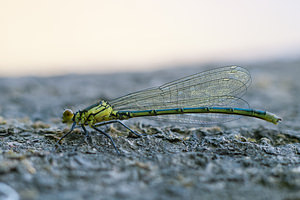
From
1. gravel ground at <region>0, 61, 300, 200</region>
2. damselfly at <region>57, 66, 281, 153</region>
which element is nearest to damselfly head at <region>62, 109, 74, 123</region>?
damselfly at <region>57, 66, 281, 153</region>

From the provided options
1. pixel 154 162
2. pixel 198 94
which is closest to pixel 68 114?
pixel 154 162

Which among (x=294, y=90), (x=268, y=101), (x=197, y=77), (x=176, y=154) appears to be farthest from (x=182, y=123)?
(x=294, y=90)

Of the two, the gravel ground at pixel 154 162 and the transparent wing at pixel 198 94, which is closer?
the gravel ground at pixel 154 162

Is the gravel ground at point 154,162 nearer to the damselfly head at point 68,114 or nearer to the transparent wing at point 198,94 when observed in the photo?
the damselfly head at point 68,114

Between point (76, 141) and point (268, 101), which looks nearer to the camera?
point (76, 141)

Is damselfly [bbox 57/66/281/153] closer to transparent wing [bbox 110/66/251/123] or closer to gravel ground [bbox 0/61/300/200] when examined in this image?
transparent wing [bbox 110/66/251/123]

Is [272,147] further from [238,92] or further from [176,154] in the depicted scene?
[176,154]

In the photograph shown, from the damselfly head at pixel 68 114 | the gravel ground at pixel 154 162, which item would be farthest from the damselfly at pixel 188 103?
the gravel ground at pixel 154 162

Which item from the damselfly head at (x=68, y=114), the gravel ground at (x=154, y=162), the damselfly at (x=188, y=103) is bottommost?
the gravel ground at (x=154, y=162)
